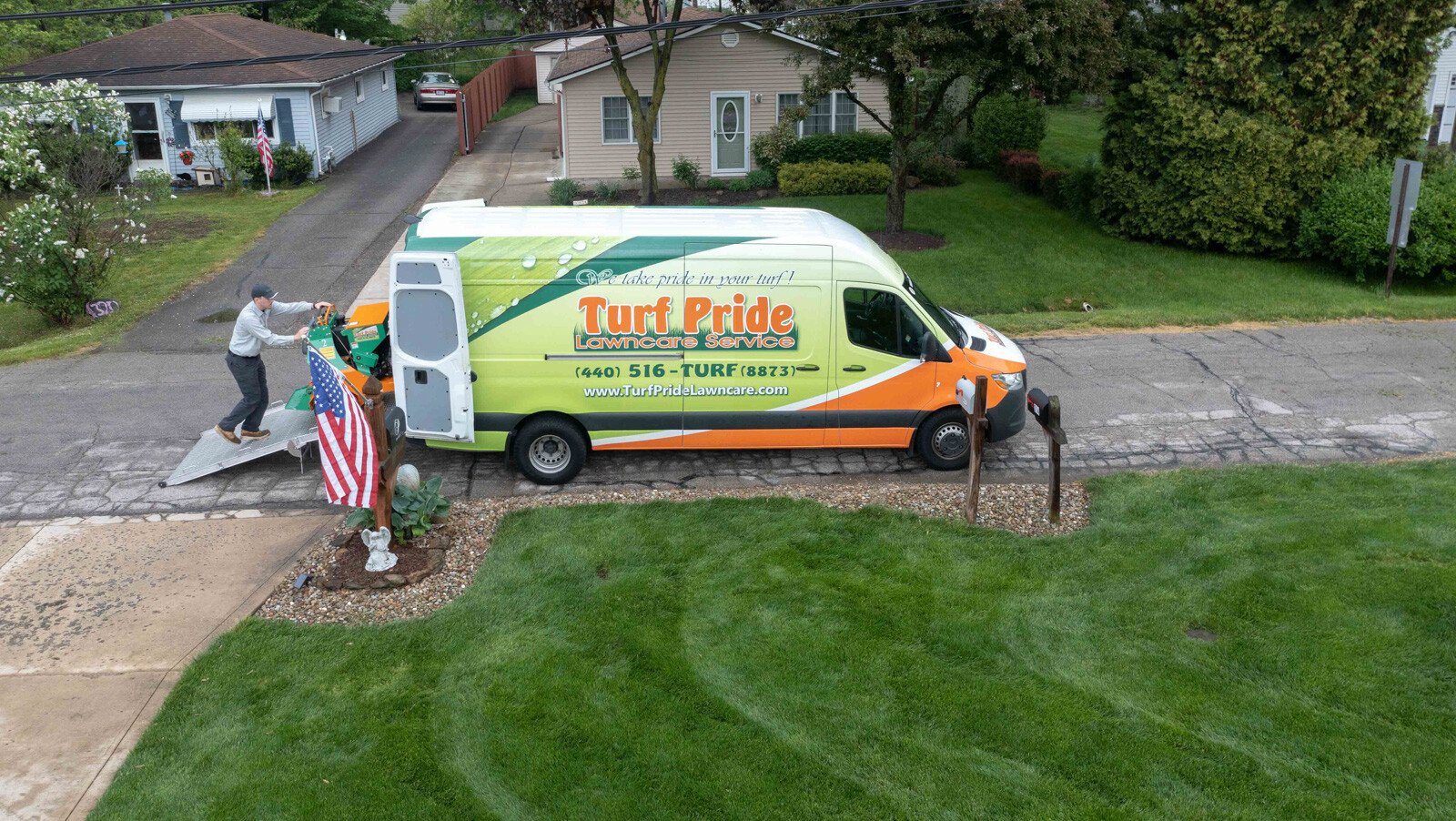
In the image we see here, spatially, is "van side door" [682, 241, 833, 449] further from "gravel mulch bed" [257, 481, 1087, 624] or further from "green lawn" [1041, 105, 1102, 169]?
"green lawn" [1041, 105, 1102, 169]

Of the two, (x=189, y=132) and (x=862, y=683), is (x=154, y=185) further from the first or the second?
(x=862, y=683)

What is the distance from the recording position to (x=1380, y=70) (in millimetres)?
18297

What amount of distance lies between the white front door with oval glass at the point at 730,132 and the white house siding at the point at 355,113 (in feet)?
34.3

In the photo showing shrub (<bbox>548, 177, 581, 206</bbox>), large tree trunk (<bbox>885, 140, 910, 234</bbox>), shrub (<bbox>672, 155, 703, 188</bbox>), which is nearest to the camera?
large tree trunk (<bbox>885, 140, 910, 234</bbox>)

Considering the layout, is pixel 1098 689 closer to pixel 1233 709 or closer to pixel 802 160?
pixel 1233 709

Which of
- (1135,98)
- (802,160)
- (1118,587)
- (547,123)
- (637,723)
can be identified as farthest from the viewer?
(547,123)

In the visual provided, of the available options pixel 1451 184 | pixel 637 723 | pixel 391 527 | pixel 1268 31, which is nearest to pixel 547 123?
pixel 1268 31

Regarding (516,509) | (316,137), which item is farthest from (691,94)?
(516,509)

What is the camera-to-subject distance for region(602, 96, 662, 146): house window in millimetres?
26188

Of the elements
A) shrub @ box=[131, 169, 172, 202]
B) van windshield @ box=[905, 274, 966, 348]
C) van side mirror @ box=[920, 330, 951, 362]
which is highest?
shrub @ box=[131, 169, 172, 202]

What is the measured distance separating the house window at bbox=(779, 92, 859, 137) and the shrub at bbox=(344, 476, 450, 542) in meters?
19.3

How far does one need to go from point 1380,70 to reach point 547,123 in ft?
87.7

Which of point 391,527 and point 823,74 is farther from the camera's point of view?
point 823,74

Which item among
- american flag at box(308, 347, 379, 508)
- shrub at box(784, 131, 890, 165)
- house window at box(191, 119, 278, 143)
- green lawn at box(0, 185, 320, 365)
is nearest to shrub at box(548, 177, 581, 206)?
shrub at box(784, 131, 890, 165)
